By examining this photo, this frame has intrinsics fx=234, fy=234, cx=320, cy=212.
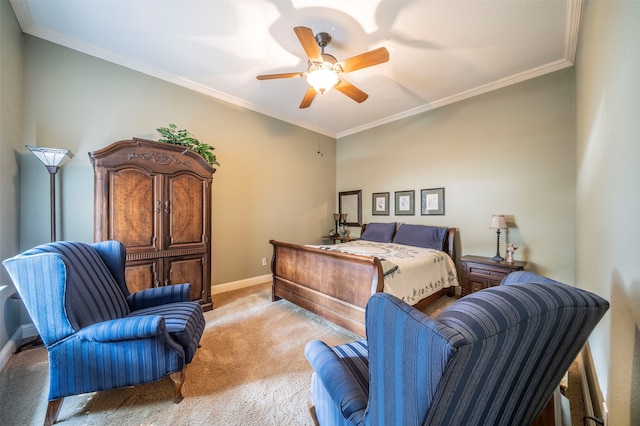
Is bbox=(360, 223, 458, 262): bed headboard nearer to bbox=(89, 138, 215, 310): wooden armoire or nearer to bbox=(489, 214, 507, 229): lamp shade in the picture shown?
bbox=(489, 214, 507, 229): lamp shade

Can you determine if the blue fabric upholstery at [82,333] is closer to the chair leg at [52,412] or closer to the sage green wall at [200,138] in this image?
the chair leg at [52,412]

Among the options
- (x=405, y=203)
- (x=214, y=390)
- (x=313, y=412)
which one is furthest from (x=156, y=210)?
(x=405, y=203)

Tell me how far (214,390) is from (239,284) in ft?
7.33

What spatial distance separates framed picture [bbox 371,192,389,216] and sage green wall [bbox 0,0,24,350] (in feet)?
15.5

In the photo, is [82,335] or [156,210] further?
[156,210]

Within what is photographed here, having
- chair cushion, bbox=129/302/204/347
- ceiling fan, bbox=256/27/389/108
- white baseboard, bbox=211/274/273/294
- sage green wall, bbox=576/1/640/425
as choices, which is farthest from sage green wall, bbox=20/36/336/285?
sage green wall, bbox=576/1/640/425

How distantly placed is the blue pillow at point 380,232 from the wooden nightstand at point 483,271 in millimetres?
1221

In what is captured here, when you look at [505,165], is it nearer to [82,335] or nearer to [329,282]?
[329,282]

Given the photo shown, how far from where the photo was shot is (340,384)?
93 centimetres

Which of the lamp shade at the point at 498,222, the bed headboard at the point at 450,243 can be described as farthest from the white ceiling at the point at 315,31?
the bed headboard at the point at 450,243

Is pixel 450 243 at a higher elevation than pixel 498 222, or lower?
lower

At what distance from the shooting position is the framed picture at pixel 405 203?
421 centimetres

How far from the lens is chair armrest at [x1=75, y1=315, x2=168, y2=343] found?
1366 millimetres

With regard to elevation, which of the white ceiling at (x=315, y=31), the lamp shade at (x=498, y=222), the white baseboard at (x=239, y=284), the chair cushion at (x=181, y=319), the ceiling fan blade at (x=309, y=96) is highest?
the white ceiling at (x=315, y=31)
